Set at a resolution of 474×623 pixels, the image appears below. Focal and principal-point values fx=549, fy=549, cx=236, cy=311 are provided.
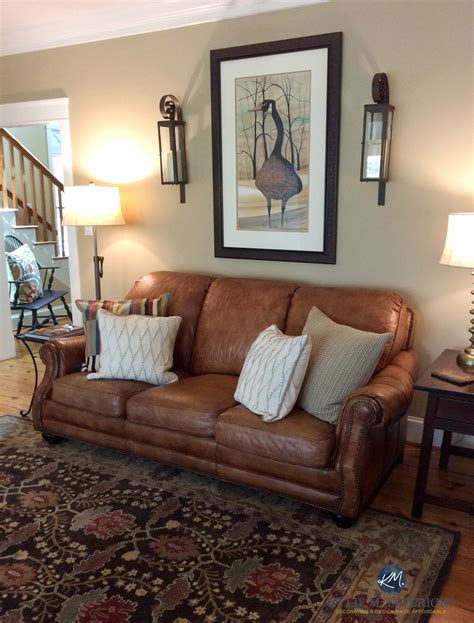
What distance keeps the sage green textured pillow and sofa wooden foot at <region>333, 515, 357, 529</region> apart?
0.41 metres

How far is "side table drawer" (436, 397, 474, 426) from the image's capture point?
2334mm

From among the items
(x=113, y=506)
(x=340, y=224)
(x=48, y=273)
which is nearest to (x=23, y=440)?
(x=113, y=506)

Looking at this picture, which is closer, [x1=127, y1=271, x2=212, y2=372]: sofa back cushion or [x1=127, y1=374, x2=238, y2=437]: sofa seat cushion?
[x1=127, y1=374, x2=238, y2=437]: sofa seat cushion

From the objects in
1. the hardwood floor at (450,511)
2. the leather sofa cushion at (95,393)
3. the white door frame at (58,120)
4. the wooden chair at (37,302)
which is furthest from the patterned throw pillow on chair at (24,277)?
the leather sofa cushion at (95,393)

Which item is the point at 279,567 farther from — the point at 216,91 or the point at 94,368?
the point at 216,91

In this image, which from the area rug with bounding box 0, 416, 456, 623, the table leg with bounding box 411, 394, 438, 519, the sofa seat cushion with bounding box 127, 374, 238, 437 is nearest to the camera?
the area rug with bounding box 0, 416, 456, 623

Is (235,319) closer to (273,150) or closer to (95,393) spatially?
(95,393)

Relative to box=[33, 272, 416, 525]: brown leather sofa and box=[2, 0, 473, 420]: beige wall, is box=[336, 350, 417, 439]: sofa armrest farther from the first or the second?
box=[2, 0, 473, 420]: beige wall

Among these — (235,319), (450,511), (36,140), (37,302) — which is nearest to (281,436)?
(450,511)

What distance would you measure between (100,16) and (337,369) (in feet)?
9.86

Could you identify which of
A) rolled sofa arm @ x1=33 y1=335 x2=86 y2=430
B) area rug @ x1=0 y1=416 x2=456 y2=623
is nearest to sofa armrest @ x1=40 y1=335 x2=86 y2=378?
rolled sofa arm @ x1=33 y1=335 x2=86 y2=430

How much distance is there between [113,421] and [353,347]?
136 centimetres

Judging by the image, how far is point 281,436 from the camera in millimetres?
2447

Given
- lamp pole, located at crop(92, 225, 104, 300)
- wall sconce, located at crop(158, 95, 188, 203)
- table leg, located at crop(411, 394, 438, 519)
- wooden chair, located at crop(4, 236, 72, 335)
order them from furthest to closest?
wooden chair, located at crop(4, 236, 72, 335), lamp pole, located at crop(92, 225, 104, 300), wall sconce, located at crop(158, 95, 188, 203), table leg, located at crop(411, 394, 438, 519)
